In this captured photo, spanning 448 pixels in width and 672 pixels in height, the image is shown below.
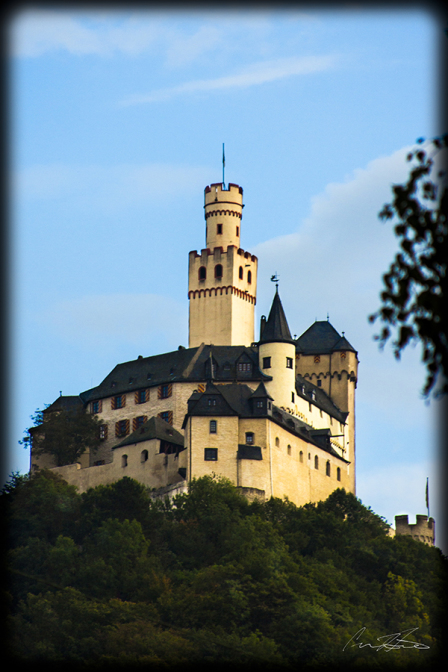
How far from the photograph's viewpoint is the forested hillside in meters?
62.5

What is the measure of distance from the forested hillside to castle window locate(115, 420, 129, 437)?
27.8ft

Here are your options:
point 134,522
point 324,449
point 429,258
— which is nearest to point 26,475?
point 134,522

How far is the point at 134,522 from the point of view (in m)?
74.8

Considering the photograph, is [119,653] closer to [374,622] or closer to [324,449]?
[374,622]

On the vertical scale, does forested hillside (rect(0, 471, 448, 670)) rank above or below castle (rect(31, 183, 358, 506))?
below

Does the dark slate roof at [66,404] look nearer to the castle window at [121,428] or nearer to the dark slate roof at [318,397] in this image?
the castle window at [121,428]

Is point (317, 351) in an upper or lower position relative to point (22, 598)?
upper

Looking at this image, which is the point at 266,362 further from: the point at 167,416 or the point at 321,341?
the point at 321,341

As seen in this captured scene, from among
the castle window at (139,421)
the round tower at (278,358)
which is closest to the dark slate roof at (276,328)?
the round tower at (278,358)

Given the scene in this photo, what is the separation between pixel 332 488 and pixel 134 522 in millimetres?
19049

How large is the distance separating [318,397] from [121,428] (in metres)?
16.6

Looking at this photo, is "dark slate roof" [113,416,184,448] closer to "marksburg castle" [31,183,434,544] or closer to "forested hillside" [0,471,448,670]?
"marksburg castle" [31,183,434,544]

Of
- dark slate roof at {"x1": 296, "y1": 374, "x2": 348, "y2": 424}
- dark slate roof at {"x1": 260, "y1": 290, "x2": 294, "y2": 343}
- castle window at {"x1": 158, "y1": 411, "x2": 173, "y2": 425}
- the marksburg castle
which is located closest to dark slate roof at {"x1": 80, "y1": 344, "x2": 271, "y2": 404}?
the marksburg castle

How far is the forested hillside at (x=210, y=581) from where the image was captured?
62.5m
